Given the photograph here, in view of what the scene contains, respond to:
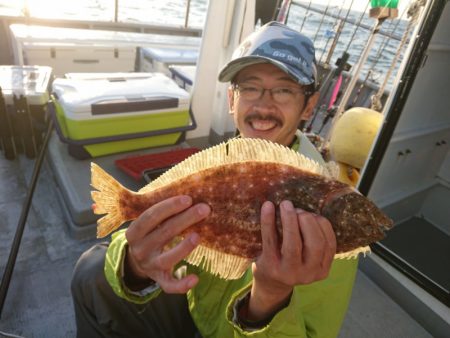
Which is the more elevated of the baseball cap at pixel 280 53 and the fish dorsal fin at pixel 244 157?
the baseball cap at pixel 280 53

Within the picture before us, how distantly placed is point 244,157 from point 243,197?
16 cm

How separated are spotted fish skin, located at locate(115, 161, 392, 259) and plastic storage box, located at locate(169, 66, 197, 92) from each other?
150 inches

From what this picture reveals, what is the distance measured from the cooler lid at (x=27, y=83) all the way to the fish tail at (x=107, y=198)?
10.4ft

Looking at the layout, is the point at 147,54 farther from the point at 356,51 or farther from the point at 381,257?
the point at 356,51

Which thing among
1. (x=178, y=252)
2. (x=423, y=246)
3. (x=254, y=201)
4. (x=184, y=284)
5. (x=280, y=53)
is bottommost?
(x=423, y=246)

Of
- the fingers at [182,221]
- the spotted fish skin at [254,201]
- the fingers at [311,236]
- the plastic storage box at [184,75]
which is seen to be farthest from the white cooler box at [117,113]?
the fingers at [311,236]

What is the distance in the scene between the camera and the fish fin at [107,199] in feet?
4.43

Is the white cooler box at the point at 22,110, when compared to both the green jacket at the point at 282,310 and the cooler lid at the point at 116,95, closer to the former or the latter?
the cooler lid at the point at 116,95

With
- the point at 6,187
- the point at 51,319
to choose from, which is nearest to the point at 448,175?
the point at 51,319

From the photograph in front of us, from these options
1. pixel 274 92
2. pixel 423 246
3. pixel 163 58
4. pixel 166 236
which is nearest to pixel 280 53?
pixel 274 92

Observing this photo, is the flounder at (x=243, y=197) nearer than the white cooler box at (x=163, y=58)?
Yes

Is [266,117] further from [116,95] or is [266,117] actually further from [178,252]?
[116,95]

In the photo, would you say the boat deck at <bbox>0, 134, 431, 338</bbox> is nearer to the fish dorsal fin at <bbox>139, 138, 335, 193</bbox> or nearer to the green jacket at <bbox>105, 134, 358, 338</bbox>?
the green jacket at <bbox>105, 134, 358, 338</bbox>

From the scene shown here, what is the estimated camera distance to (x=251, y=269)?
5.26 ft
